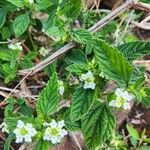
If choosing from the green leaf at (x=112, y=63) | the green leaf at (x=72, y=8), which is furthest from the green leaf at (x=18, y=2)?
the green leaf at (x=112, y=63)

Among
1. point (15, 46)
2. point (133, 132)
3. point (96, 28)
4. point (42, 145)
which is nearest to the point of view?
point (42, 145)

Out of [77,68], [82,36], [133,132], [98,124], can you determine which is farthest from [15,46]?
[133,132]

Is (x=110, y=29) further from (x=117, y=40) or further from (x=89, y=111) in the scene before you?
(x=89, y=111)

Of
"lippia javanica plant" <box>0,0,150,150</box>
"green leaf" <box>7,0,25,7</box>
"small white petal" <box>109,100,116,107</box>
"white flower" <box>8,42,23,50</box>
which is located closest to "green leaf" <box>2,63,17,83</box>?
"lippia javanica plant" <box>0,0,150,150</box>

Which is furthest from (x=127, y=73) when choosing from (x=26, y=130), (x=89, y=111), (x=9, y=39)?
(x=9, y=39)

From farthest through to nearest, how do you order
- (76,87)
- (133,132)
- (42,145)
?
(133,132), (76,87), (42,145)

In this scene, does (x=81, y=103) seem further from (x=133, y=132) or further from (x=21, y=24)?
(x=133, y=132)

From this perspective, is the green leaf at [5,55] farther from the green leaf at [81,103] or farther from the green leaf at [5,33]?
the green leaf at [81,103]
